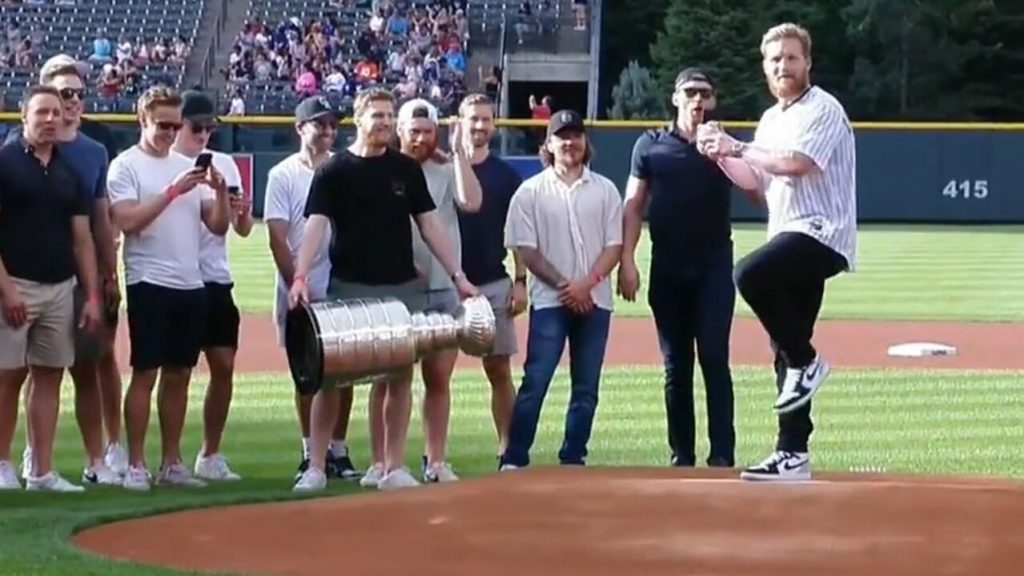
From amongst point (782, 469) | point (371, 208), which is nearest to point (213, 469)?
point (371, 208)

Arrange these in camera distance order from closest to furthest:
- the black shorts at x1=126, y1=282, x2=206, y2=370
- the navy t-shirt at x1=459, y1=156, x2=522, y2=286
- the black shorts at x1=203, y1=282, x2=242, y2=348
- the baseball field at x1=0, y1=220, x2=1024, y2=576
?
the baseball field at x1=0, y1=220, x2=1024, y2=576, the black shorts at x1=126, y1=282, x2=206, y2=370, the black shorts at x1=203, y1=282, x2=242, y2=348, the navy t-shirt at x1=459, y1=156, x2=522, y2=286

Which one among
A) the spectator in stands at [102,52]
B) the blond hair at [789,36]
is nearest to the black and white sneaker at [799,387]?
the blond hair at [789,36]

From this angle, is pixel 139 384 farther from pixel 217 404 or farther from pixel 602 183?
pixel 602 183

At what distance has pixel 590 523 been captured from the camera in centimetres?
746

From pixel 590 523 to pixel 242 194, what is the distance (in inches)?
135

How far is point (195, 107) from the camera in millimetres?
9953

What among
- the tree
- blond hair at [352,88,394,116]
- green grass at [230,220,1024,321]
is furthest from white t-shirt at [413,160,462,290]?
the tree

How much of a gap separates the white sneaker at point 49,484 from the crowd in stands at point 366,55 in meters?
31.5

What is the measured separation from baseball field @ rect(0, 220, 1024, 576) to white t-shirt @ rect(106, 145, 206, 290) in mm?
1028

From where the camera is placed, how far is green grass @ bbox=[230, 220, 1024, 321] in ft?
69.8

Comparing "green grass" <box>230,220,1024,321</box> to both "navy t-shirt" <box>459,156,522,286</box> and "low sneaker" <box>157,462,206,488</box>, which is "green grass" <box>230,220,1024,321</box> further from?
"low sneaker" <box>157,462,206,488</box>

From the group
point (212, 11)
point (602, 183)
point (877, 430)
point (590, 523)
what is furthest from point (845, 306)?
point (212, 11)

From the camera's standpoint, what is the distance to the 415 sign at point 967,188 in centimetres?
3641

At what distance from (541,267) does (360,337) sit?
1.41 metres
